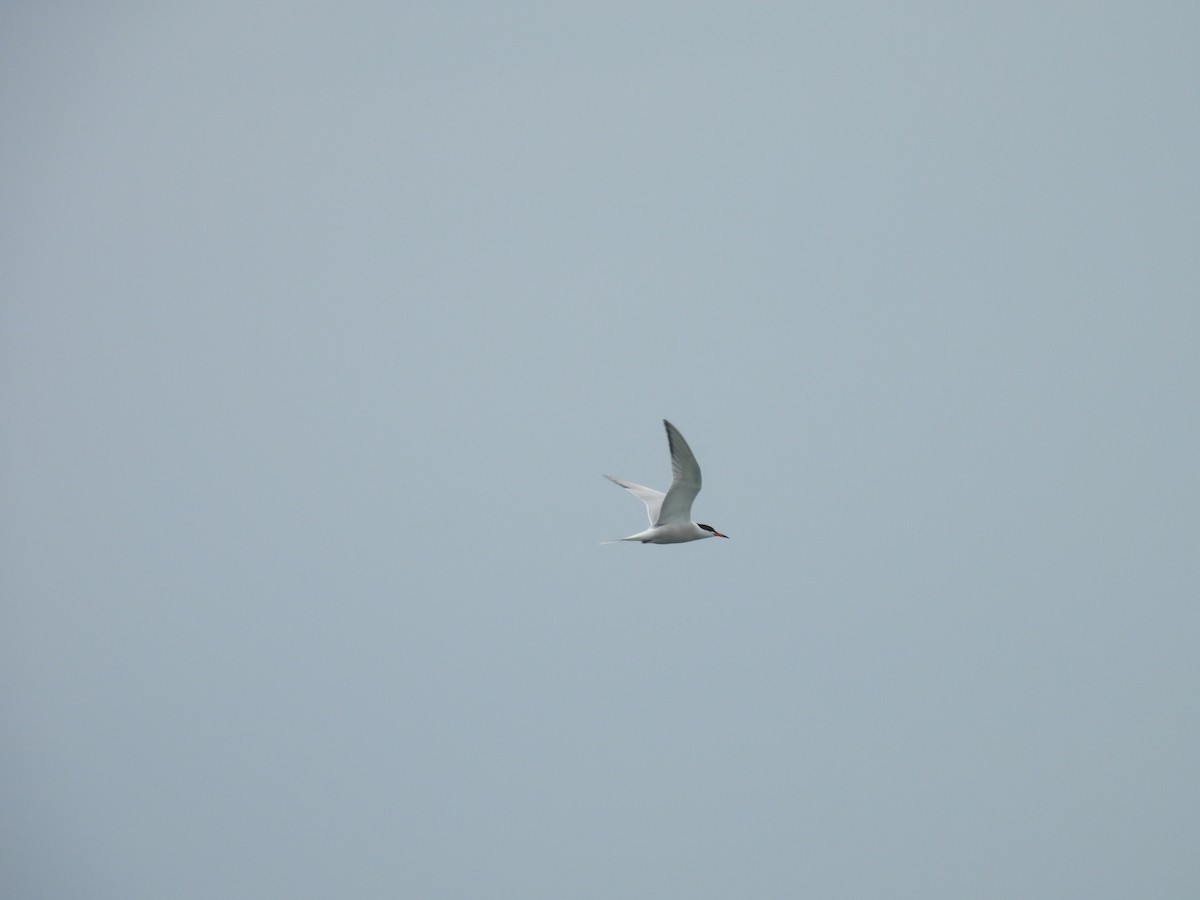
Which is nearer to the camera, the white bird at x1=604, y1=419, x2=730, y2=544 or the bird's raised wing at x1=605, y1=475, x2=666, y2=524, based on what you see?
the white bird at x1=604, y1=419, x2=730, y2=544

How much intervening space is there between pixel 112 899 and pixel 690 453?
18419cm

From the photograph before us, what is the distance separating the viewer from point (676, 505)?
1123 inches

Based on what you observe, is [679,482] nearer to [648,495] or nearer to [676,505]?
[676,505]

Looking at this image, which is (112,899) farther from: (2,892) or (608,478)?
(608,478)

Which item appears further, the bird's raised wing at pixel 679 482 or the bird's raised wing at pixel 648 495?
the bird's raised wing at pixel 648 495

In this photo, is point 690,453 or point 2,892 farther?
point 2,892

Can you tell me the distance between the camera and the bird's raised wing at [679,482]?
27047mm

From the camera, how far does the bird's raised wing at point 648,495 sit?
29.5m

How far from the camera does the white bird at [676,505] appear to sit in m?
27.3

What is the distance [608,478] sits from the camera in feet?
102

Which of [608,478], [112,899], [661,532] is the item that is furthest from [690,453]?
[112,899]

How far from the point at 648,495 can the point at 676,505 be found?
6.11 feet

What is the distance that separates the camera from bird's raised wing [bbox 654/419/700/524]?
27047mm

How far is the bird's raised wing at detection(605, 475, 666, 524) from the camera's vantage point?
2947 cm
